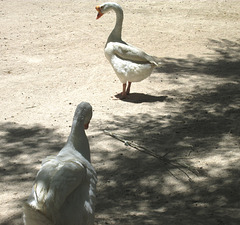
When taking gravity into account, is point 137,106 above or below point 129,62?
below

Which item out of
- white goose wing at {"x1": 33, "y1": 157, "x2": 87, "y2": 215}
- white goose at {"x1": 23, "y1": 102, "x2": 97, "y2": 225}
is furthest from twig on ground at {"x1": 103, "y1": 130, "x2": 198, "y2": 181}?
white goose wing at {"x1": 33, "y1": 157, "x2": 87, "y2": 215}

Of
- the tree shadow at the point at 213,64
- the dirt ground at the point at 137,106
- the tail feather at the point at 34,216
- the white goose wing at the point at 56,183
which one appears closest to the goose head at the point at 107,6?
the dirt ground at the point at 137,106

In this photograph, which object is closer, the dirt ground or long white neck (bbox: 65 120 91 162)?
long white neck (bbox: 65 120 91 162)

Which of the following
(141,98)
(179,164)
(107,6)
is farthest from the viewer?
(107,6)

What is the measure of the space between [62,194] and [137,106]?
429 cm

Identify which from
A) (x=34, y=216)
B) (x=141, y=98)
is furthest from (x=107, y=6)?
(x=34, y=216)

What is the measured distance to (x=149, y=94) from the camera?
7949mm

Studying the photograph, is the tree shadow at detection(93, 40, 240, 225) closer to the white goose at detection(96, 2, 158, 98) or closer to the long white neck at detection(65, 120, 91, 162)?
the white goose at detection(96, 2, 158, 98)

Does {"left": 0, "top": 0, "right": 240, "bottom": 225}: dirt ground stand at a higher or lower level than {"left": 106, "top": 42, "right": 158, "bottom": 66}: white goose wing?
lower

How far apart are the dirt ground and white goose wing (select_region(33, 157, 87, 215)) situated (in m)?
1.00

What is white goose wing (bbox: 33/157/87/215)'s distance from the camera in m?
3.15

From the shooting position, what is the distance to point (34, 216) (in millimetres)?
3164

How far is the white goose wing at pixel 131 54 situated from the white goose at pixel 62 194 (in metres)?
3.99

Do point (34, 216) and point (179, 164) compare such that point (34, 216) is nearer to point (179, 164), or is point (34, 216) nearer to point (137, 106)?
point (179, 164)
